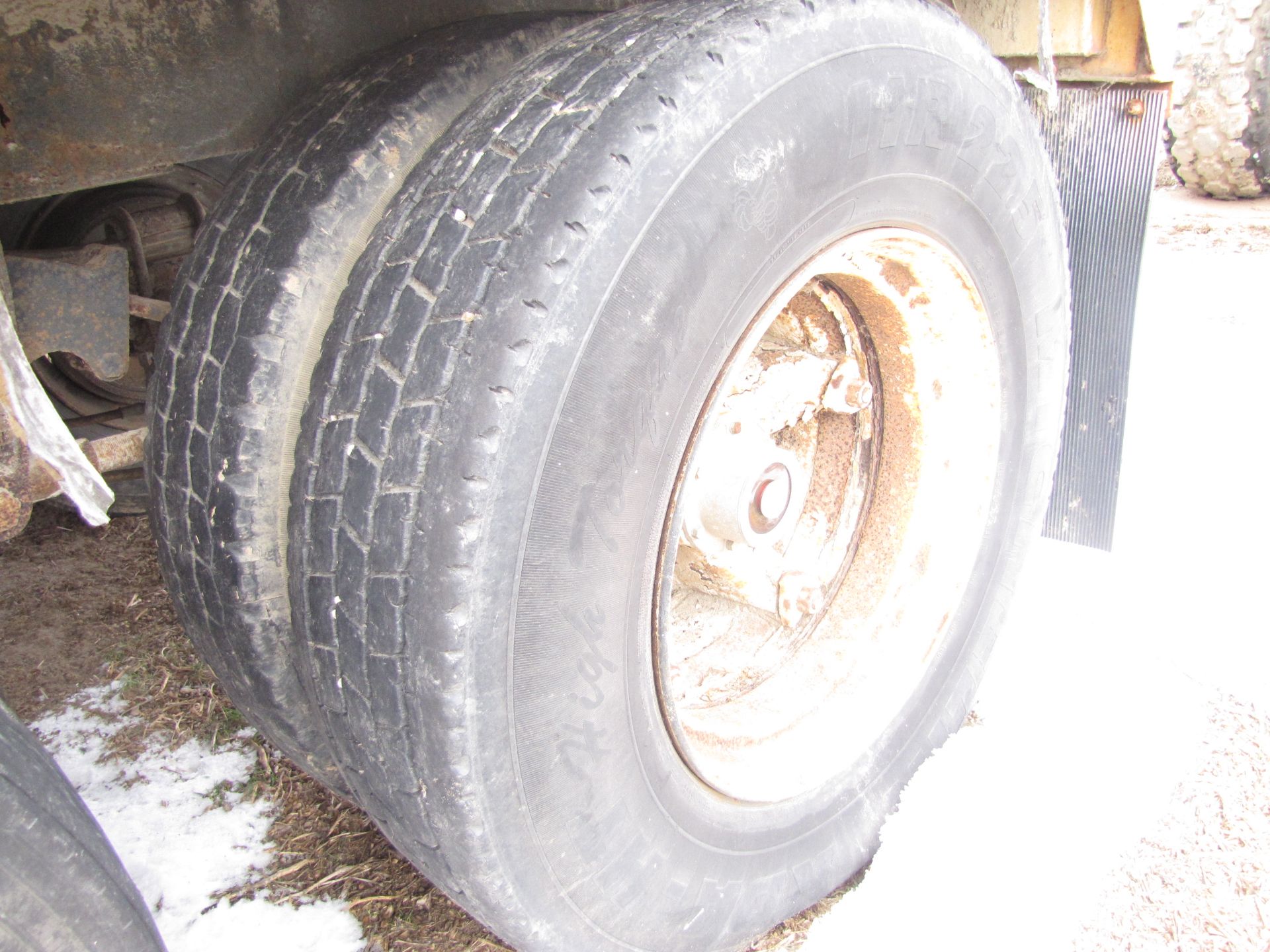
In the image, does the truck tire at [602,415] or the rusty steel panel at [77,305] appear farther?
the rusty steel panel at [77,305]

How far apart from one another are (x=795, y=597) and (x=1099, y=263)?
4.23ft

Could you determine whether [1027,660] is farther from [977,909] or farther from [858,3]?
[858,3]

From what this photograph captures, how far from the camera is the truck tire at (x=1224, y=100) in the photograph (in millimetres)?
5664

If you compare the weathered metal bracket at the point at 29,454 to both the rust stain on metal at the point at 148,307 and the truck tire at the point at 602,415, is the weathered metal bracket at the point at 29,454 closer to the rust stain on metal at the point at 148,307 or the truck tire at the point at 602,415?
the truck tire at the point at 602,415

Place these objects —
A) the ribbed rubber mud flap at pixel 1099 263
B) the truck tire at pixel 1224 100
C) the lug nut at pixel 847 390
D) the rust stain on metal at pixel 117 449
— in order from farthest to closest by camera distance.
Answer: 1. the truck tire at pixel 1224 100
2. the ribbed rubber mud flap at pixel 1099 263
3. the lug nut at pixel 847 390
4. the rust stain on metal at pixel 117 449

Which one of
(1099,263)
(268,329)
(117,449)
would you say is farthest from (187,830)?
(1099,263)

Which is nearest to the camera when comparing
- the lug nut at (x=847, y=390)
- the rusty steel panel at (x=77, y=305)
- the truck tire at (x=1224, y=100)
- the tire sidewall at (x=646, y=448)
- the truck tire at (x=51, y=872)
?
the truck tire at (x=51, y=872)

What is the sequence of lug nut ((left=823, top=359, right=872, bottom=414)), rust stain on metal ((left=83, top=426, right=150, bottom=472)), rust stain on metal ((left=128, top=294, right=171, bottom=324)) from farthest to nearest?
rust stain on metal ((left=128, top=294, right=171, bottom=324)) → lug nut ((left=823, top=359, right=872, bottom=414)) → rust stain on metal ((left=83, top=426, right=150, bottom=472))

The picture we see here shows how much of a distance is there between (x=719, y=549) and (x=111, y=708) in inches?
56.6

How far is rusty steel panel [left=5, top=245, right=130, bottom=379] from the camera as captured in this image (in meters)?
1.44

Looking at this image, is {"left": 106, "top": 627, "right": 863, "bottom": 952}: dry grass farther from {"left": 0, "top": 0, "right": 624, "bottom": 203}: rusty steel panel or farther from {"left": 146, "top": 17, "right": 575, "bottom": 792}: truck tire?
{"left": 0, "top": 0, "right": 624, "bottom": 203}: rusty steel panel

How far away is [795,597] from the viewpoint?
187 centimetres

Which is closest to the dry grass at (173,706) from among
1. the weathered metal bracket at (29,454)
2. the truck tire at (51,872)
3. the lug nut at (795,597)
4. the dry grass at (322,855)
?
the dry grass at (322,855)

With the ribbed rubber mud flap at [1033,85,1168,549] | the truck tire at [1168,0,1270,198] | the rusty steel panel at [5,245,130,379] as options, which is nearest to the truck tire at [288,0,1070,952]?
the rusty steel panel at [5,245,130,379]
